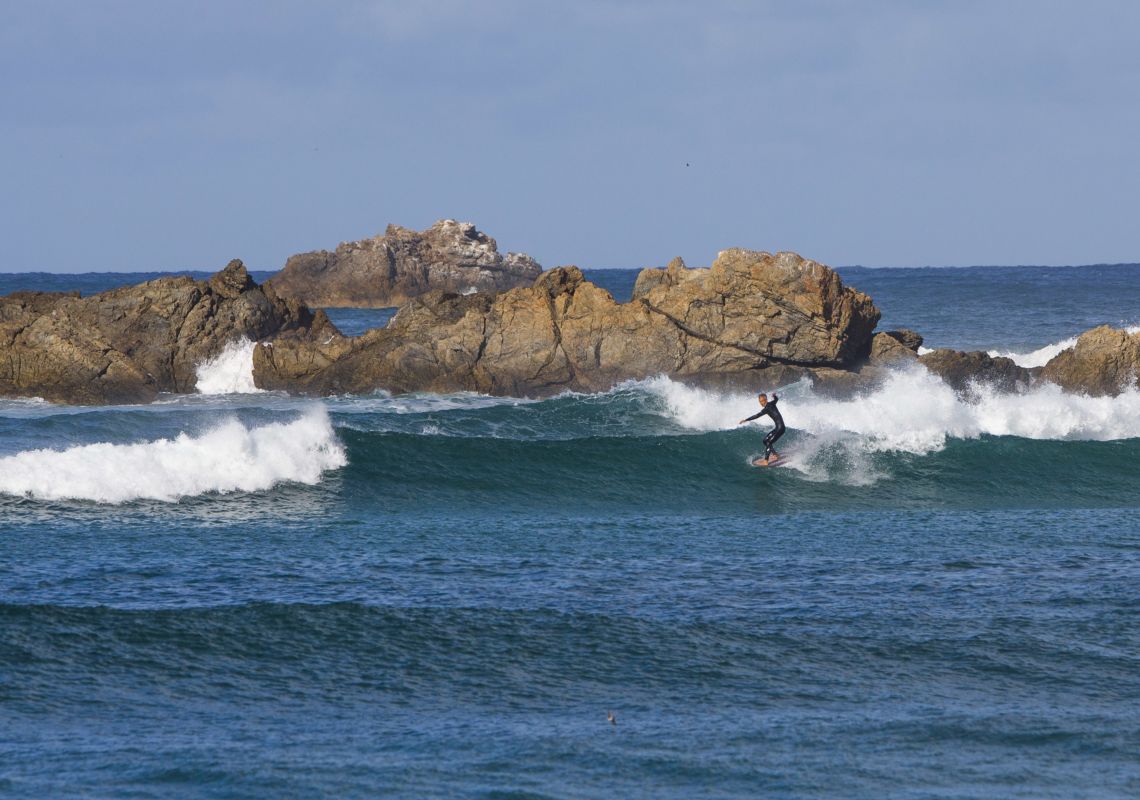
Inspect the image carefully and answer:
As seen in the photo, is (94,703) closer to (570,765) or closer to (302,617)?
(302,617)

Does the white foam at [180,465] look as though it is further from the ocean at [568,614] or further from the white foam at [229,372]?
the white foam at [229,372]

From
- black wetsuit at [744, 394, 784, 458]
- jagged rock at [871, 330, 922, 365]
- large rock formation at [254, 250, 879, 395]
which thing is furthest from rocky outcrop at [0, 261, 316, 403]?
black wetsuit at [744, 394, 784, 458]

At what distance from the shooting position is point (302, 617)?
14195 mm

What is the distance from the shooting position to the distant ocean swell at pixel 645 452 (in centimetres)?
2203

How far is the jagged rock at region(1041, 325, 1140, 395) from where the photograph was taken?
3148cm

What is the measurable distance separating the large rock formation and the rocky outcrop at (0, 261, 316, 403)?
1.71 m

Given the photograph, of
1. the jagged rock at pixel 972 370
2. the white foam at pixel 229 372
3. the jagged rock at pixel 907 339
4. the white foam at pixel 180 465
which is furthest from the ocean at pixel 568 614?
the jagged rock at pixel 907 339

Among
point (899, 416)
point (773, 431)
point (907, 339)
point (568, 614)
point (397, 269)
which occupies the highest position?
point (397, 269)

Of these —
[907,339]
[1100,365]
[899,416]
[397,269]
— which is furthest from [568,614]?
[397,269]

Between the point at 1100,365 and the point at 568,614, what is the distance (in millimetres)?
21449

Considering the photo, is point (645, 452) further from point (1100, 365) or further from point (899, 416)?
point (1100, 365)

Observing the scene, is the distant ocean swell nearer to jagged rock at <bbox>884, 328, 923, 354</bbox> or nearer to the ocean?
the ocean

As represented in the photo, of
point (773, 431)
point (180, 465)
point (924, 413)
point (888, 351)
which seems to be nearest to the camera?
point (180, 465)

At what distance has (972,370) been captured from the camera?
3234 centimetres
